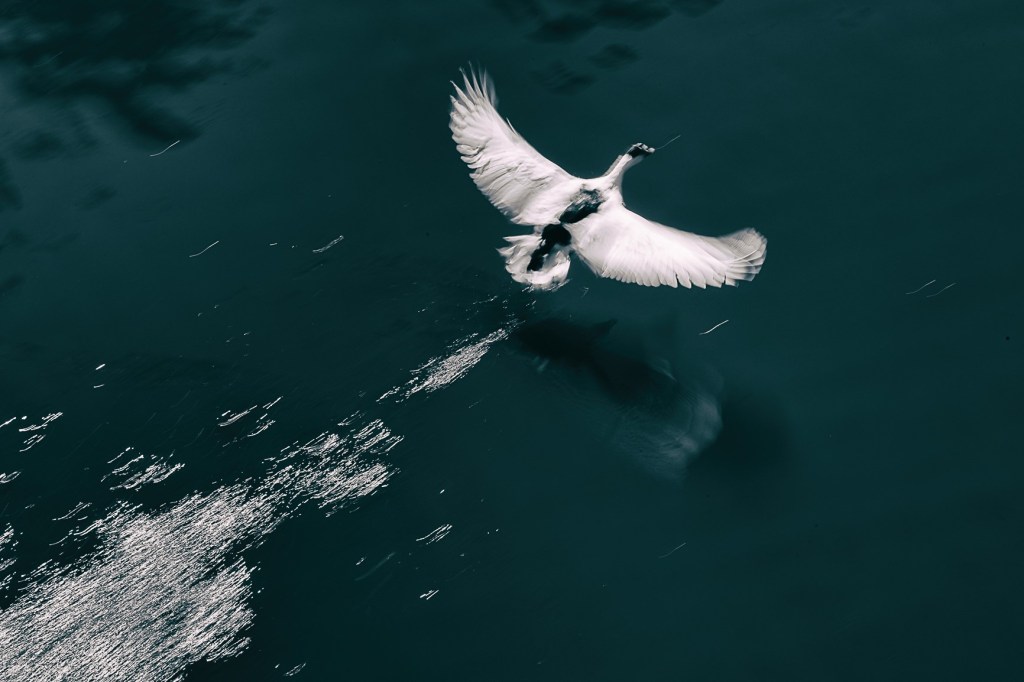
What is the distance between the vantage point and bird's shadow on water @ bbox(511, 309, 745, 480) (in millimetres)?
4227

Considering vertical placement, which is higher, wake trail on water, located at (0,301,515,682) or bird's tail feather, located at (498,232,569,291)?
bird's tail feather, located at (498,232,569,291)

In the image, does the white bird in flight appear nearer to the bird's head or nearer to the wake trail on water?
the bird's head

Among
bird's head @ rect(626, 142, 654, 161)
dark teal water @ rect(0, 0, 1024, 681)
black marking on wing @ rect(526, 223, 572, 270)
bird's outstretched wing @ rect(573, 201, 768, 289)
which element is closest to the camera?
dark teal water @ rect(0, 0, 1024, 681)

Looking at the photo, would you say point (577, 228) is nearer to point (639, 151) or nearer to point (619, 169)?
point (619, 169)

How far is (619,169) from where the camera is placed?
451 centimetres

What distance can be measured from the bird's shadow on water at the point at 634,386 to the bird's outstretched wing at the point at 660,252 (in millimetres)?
Answer: 312

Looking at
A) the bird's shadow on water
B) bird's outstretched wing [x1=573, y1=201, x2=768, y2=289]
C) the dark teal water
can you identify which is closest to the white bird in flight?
bird's outstretched wing [x1=573, y1=201, x2=768, y2=289]

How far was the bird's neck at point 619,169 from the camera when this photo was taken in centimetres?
448

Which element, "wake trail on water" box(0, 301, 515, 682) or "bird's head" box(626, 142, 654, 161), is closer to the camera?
"wake trail on water" box(0, 301, 515, 682)

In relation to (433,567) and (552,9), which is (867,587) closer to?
(433,567)

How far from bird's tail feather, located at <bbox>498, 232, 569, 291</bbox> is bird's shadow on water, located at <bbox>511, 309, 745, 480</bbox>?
0.57 ft

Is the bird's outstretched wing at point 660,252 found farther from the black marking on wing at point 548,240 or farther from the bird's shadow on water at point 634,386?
the bird's shadow on water at point 634,386

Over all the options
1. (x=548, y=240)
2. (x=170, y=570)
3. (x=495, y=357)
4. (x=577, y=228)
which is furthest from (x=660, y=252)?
(x=170, y=570)

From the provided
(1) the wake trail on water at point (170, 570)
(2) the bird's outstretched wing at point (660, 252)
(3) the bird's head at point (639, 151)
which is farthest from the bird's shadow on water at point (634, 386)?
(3) the bird's head at point (639, 151)
